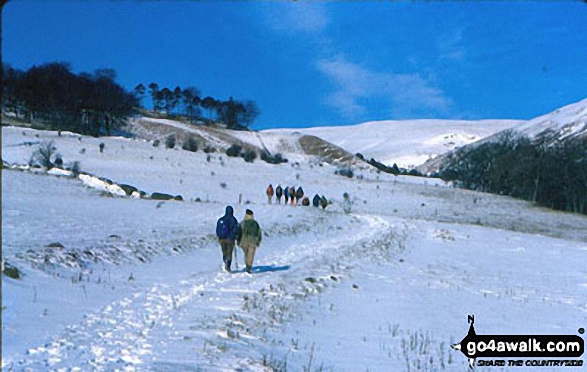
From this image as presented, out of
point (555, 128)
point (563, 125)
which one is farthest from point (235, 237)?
point (563, 125)

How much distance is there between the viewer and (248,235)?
13820 millimetres

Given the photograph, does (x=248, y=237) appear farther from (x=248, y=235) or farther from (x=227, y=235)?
(x=227, y=235)

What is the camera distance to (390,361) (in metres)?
6.54

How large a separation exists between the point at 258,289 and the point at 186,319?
3128 millimetres

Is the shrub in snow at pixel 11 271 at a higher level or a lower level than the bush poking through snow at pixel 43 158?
lower

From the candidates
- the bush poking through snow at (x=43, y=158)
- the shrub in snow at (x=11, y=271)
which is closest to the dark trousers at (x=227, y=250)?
the shrub in snow at (x=11, y=271)

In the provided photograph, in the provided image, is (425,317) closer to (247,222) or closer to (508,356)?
(508,356)

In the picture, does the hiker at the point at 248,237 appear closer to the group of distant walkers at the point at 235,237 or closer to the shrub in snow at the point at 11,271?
the group of distant walkers at the point at 235,237

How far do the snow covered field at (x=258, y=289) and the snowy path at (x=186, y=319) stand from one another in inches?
1.4

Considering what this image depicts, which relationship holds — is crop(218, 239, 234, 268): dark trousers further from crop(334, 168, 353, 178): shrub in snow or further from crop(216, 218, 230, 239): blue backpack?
crop(334, 168, 353, 178): shrub in snow

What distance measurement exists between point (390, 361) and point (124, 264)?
8369mm

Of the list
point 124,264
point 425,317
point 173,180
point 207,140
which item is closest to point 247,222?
point 124,264

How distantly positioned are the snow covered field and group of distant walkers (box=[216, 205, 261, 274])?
432 millimetres

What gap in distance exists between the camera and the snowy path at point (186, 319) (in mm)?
5781
